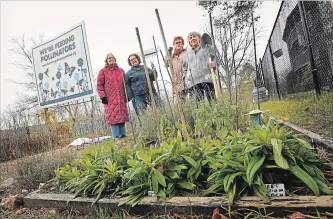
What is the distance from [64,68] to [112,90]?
2.72m

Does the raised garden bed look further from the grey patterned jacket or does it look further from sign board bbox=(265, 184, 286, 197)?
the grey patterned jacket

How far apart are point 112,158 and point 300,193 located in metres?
1.52

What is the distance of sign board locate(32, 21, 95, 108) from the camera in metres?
2.81

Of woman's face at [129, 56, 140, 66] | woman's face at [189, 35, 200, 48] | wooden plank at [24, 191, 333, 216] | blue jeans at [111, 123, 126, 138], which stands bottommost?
wooden plank at [24, 191, 333, 216]

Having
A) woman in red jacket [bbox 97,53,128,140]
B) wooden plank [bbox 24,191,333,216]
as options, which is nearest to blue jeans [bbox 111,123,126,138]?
woman in red jacket [bbox 97,53,128,140]

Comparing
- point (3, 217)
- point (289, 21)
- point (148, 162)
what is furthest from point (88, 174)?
point (289, 21)

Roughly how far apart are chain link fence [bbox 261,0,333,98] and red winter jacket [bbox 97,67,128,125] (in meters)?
3.37

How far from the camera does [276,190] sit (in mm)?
1531

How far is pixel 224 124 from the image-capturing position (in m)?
2.86

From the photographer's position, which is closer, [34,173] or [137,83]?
[34,173]

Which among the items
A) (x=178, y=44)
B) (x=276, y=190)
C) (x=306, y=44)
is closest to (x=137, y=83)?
(x=178, y=44)

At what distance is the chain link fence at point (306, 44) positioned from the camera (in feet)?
13.5

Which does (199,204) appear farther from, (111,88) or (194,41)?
(111,88)

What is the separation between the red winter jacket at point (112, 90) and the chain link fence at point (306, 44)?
337cm
